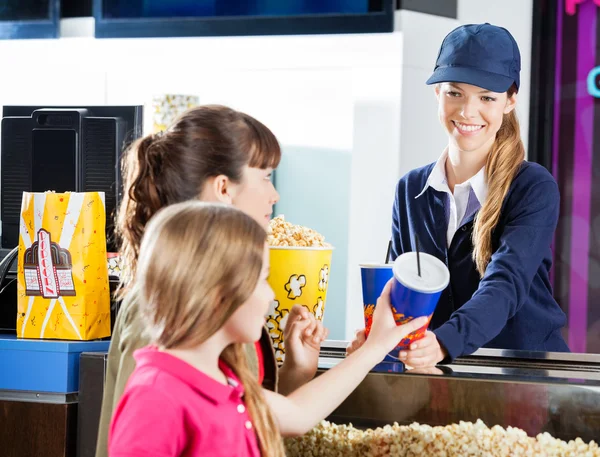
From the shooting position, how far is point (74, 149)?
1990 mm

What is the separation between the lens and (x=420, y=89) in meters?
3.75

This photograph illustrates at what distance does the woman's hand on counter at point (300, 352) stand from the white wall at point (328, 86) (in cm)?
244

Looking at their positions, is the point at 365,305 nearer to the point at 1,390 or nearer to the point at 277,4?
the point at 1,390

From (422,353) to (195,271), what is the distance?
0.44 metres

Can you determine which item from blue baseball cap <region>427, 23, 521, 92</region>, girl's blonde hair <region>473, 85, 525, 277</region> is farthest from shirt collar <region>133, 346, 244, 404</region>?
blue baseball cap <region>427, 23, 521, 92</region>

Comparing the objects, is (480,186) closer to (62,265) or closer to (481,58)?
(481,58)

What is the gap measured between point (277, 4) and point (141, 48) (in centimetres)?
70

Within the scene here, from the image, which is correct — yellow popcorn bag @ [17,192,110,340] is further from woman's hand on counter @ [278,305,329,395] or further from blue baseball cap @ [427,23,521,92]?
blue baseball cap @ [427,23,521,92]

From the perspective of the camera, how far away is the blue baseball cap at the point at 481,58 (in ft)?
5.32

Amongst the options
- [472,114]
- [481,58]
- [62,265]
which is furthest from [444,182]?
[62,265]

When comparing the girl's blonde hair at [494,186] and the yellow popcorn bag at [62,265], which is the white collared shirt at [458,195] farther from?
the yellow popcorn bag at [62,265]

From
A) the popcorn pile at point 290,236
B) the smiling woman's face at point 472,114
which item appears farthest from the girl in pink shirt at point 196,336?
the smiling woman's face at point 472,114

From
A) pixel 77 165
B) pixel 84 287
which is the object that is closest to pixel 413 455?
pixel 84 287

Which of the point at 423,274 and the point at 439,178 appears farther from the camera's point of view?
the point at 439,178
